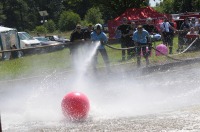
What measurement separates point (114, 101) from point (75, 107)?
96.5 inches

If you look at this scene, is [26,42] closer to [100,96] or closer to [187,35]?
[187,35]

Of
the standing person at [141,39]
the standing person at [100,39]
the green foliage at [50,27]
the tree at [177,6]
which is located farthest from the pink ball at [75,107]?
the green foliage at [50,27]

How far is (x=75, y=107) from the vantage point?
28.3 ft

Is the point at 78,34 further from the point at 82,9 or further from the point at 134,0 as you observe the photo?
the point at 82,9

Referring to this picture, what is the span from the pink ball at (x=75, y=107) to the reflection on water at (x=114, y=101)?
20 centimetres

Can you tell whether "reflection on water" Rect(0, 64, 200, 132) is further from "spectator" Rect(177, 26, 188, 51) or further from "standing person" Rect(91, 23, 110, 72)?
"spectator" Rect(177, 26, 188, 51)

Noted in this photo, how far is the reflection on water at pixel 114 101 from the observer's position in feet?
25.5

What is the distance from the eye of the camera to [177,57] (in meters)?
17.2

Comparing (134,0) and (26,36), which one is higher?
(134,0)

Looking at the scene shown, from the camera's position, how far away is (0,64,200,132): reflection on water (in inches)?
306

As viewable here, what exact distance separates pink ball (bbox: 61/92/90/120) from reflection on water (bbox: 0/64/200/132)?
0.20 metres

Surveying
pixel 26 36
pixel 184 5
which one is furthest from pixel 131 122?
pixel 184 5

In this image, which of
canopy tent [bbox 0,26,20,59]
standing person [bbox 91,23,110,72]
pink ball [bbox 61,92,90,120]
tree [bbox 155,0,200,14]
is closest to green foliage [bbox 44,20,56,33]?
tree [bbox 155,0,200,14]

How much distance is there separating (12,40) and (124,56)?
15438 mm
